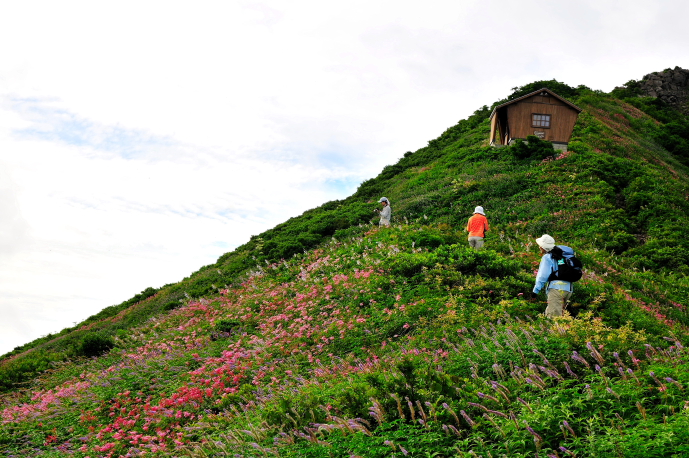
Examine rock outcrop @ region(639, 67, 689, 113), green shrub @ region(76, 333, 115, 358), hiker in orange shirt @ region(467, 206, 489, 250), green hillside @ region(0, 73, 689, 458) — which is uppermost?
rock outcrop @ region(639, 67, 689, 113)

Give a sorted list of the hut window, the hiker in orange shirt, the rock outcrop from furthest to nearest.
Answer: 1. the rock outcrop
2. the hut window
3. the hiker in orange shirt

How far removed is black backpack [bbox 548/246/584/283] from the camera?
347 inches

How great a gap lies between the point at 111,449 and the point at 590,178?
940 inches

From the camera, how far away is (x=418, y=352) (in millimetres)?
7551

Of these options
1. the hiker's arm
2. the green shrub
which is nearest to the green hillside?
the green shrub

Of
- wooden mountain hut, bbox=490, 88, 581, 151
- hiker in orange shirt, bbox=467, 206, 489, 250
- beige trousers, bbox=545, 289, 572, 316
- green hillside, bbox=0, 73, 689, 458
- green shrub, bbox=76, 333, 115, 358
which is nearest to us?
green hillside, bbox=0, 73, 689, 458

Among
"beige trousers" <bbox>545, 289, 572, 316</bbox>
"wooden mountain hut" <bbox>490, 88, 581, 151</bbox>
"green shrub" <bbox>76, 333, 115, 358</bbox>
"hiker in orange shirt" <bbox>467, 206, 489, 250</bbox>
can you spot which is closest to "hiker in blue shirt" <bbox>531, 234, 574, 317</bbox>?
"beige trousers" <bbox>545, 289, 572, 316</bbox>

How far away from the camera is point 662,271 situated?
1588 cm

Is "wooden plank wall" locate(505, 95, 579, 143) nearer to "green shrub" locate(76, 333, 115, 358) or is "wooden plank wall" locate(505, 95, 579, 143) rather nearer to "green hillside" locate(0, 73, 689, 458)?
"green hillside" locate(0, 73, 689, 458)

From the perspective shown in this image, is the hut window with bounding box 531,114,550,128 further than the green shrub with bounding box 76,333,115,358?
Yes

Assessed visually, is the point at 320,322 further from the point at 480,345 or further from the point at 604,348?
the point at 604,348

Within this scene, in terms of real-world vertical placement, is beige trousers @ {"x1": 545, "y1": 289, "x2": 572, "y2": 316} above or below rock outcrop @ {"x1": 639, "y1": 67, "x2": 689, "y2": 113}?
below

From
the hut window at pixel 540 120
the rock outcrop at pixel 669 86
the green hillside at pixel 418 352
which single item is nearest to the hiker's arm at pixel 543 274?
the green hillside at pixel 418 352

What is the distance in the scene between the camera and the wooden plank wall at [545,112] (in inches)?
1259
